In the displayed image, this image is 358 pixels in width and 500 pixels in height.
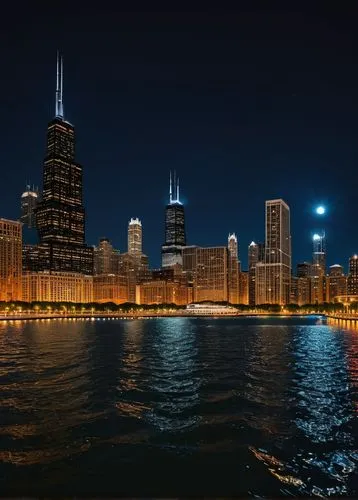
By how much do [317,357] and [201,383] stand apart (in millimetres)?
24487

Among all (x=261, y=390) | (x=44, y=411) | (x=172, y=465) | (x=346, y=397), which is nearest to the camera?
(x=172, y=465)

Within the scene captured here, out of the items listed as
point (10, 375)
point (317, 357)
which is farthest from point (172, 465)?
point (317, 357)

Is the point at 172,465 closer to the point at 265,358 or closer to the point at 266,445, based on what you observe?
the point at 266,445

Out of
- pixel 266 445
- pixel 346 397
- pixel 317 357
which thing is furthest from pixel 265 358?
pixel 266 445

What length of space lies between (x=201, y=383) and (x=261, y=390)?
486cm

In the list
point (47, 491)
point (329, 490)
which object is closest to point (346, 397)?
point (329, 490)

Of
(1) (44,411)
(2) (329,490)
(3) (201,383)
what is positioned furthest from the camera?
(3) (201,383)

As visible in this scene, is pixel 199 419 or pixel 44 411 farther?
pixel 44 411

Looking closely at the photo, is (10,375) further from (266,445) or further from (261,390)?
(266,445)

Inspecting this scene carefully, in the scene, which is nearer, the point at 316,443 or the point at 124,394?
the point at 316,443

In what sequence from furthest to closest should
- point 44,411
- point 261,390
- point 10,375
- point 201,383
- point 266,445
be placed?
point 10,375 < point 201,383 < point 261,390 < point 44,411 < point 266,445

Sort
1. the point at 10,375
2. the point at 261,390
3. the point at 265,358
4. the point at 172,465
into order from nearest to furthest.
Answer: the point at 172,465 < the point at 261,390 < the point at 10,375 < the point at 265,358

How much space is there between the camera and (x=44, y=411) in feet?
80.2

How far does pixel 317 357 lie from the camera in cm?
5344
